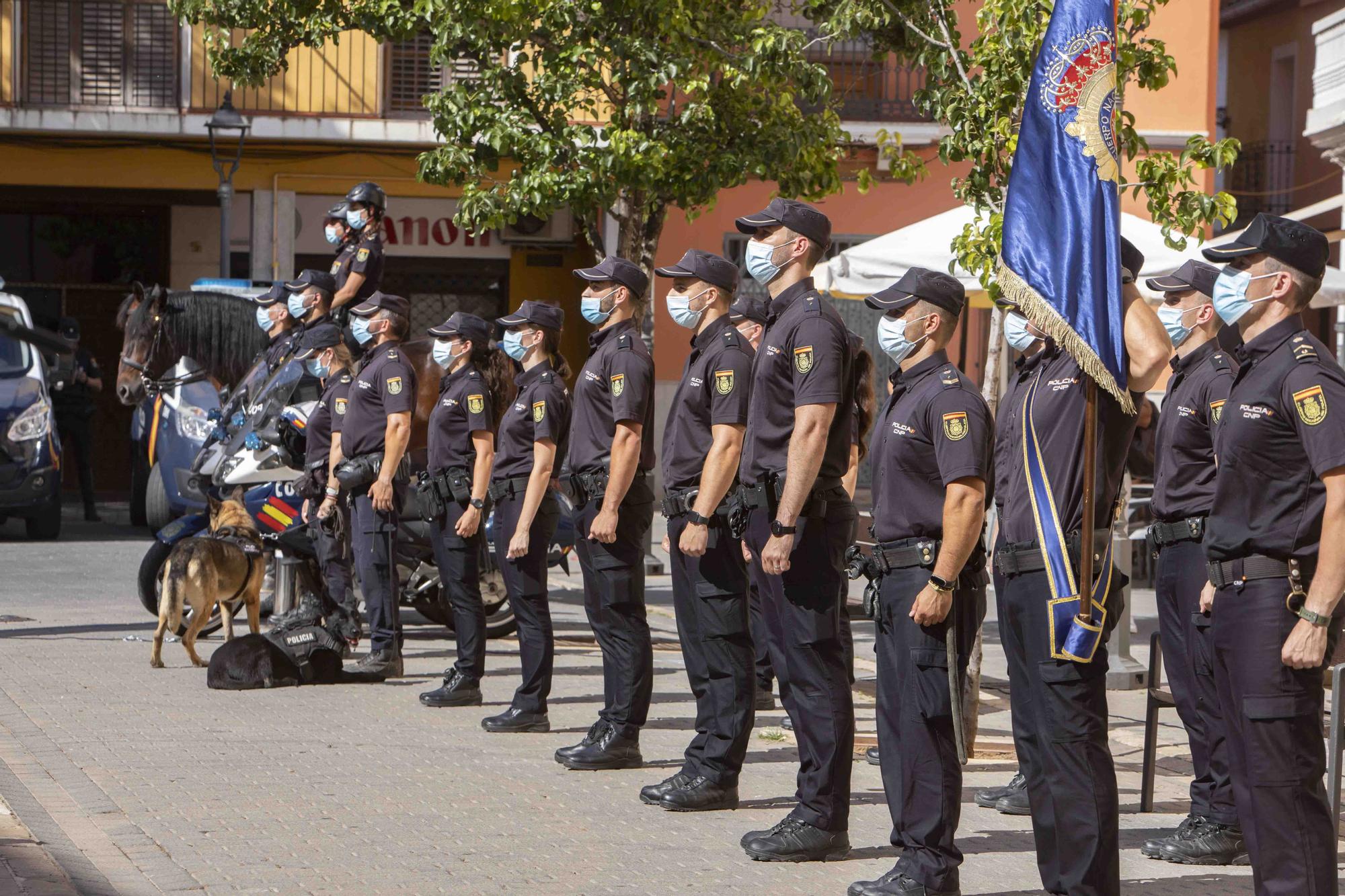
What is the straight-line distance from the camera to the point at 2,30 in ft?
74.5

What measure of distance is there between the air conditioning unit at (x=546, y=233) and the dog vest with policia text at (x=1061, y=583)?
18668mm

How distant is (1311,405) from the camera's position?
4848 mm

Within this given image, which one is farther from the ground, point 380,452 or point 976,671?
point 380,452

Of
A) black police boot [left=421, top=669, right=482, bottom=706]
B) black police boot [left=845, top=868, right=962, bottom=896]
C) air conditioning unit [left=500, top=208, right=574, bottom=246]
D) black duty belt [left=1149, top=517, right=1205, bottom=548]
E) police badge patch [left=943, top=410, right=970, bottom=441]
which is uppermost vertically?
air conditioning unit [left=500, top=208, right=574, bottom=246]

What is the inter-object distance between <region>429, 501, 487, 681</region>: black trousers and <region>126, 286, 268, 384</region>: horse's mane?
4.53 metres

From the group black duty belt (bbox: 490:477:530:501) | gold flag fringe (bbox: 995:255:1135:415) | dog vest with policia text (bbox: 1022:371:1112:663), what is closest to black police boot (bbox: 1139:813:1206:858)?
dog vest with policia text (bbox: 1022:371:1112:663)

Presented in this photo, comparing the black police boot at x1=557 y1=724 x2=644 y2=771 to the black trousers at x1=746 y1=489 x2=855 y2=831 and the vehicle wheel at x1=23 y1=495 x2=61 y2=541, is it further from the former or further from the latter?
the vehicle wheel at x1=23 y1=495 x2=61 y2=541

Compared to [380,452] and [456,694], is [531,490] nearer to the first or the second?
[456,694]

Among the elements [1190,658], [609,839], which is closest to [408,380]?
[609,839]

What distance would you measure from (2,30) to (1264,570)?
830 inches

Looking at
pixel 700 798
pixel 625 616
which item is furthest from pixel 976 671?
pixel 700 798

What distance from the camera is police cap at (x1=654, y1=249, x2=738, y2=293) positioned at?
24.2ft

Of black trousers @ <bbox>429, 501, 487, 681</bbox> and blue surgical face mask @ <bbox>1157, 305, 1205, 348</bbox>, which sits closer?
blue surgical face mask @ <bbox>1157, 305, 1205, 348</bbox>

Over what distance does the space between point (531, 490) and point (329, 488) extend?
2.12 m
